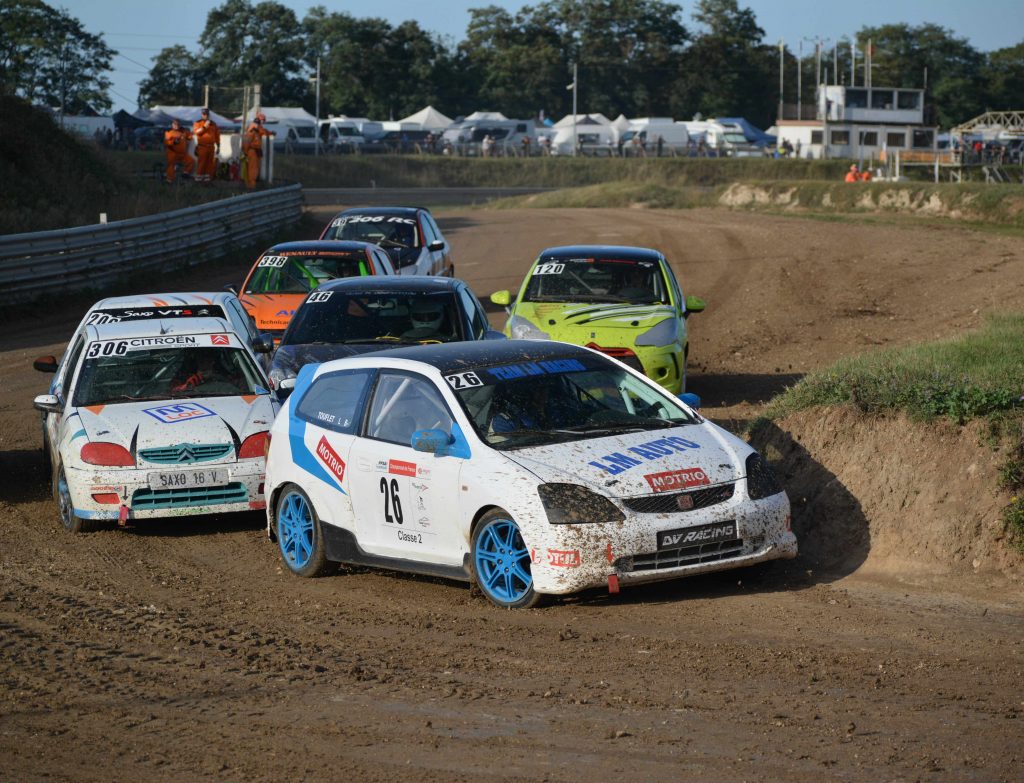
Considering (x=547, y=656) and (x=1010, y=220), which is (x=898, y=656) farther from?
(x=1010, y=220)

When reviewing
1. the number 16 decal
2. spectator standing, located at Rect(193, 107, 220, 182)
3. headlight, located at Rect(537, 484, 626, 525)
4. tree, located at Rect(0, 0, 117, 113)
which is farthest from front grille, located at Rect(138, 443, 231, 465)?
tree, located at Rect(0, 0, 117, 113)

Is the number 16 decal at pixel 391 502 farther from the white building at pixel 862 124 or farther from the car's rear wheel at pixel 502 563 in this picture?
the white building at pixel 862 124

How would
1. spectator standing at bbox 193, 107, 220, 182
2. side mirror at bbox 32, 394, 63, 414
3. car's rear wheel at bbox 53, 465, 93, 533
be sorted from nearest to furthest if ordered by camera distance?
car's rear wheel at bbox 53, 465, 93, 533 < side mirror at bbox 32, 394, 63, 414 < spectator standing at bbox 193, 107, 220, 182

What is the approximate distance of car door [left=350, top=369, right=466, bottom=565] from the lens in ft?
27.6

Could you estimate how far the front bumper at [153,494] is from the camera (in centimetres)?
1038

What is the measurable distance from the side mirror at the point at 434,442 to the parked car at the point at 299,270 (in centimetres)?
909

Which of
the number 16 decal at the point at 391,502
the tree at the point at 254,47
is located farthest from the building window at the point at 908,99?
the number 16 decal at the point at 391,502

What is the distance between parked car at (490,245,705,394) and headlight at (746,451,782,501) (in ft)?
17.9

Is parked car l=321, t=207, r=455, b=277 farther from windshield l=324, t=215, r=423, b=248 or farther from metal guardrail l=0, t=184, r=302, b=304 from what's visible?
metal guardrail l=0, t=184, r=302, b=304

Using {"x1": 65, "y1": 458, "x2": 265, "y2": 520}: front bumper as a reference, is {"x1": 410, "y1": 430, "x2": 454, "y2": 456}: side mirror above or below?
above

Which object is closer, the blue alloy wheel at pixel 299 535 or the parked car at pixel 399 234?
the blue alloy wheel at pixel 299 535

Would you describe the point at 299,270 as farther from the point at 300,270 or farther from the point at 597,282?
the point at 597,282

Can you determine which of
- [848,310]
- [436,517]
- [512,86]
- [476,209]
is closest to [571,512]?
[436,517]

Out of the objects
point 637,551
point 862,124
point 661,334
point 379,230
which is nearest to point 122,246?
point 379,230
